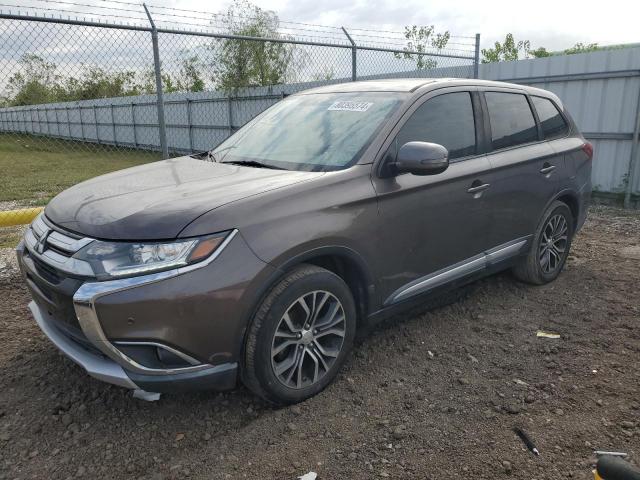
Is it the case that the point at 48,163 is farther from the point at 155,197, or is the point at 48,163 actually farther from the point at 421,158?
the point at 421,158

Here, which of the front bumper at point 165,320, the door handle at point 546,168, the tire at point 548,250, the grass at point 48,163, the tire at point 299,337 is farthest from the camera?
the grass at point 48,163

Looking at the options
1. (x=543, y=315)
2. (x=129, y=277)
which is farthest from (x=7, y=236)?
(x=543, y=315)

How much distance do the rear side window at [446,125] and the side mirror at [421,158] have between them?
23 cm

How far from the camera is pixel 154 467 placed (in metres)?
2.44

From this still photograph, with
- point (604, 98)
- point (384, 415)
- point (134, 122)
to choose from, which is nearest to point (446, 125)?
point (384, 415)

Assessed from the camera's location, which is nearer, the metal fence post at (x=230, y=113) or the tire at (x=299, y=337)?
the tire at (x=299, y=337)

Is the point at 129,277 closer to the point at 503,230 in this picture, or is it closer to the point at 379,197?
the point at 379,197

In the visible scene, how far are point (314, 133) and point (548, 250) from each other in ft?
8.19

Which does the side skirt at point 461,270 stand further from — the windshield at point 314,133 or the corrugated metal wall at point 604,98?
the corrugated metal wall at point 604,98

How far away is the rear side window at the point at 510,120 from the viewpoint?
156 inches

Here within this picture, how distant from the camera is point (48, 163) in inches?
730

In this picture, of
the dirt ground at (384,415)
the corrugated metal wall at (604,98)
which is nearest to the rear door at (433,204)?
the dirt ground at (384,415)

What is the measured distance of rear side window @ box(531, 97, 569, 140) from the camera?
451 centimetres

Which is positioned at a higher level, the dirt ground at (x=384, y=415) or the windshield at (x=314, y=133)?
the windshield at (x=314, y=133)
